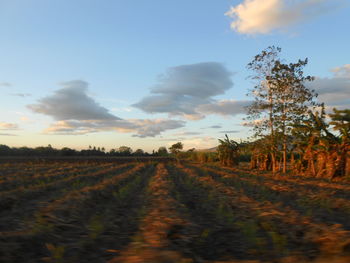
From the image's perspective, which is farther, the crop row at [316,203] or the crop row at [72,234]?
the crop row at [316,203]

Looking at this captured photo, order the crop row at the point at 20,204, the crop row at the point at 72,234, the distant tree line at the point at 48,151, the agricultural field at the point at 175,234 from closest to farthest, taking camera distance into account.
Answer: the agricultural field at the point at 175,234 → the crop row at the point at 72,234 → the crop row at the point at 20,204 → the distant tree line at the point at 48,151

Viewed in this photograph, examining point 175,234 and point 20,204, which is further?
point 20,204

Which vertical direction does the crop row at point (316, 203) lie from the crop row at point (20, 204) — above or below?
above

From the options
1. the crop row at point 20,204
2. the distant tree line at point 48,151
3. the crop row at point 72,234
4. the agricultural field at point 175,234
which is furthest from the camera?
the distant tree line at point 48,151

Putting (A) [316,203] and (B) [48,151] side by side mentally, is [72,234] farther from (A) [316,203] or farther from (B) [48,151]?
(B) [48,151]

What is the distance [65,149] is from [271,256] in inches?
3049

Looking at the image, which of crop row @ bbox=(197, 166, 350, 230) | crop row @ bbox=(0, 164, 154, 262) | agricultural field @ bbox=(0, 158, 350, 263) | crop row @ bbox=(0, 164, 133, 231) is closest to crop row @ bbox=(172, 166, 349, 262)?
agricultural field @ bbox=(0, 158, 350, 263)

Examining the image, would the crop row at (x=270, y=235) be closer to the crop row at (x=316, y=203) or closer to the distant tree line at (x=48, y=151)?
the crop row at (x=316, y=203)

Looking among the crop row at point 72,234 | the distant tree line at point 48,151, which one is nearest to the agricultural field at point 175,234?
the crop row at point 72,234

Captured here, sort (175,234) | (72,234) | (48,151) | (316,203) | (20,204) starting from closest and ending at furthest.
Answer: (175,234)
(72,234)
(316,203)
(20,204)
(48,151)

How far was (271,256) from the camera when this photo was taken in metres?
4.25

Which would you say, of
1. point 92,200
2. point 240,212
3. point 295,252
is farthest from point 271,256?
point 92,200

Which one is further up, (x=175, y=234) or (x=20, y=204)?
(x=175, y=234)

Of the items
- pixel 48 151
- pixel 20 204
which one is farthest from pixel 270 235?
pixel 48 151
